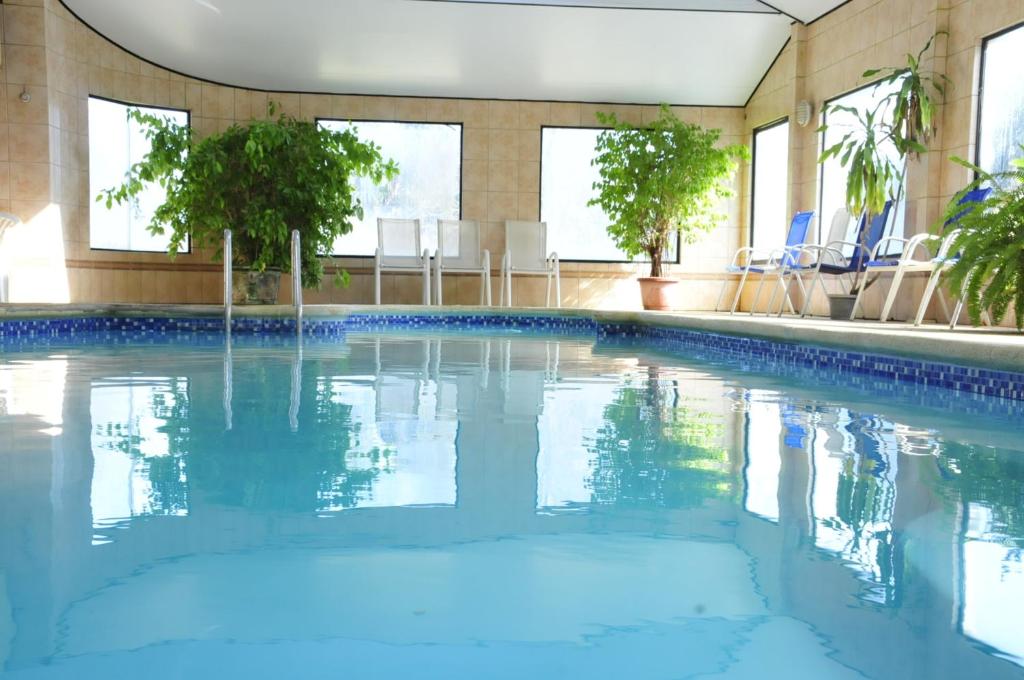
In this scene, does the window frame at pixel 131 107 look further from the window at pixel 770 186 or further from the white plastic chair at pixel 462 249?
the window at pixel 770 186

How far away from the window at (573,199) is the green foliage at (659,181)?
0.66m

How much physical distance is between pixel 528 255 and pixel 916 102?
3.84 m

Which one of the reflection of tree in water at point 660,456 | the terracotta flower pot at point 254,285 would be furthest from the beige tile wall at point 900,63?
the terracotta flower pot at point 254,285

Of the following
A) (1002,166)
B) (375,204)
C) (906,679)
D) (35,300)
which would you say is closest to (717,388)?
(906,679)

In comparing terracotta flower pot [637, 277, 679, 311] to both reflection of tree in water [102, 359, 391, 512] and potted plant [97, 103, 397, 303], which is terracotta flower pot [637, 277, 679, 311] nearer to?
potted plant [97, 103, 397, 303]

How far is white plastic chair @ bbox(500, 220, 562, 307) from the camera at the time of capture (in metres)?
8.81

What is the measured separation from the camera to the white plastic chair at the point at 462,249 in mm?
8844

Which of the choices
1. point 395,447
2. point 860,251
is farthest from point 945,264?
point 395,447

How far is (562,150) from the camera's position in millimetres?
9508

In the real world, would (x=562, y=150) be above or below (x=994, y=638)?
above

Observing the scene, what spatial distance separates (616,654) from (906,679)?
30 centimetres

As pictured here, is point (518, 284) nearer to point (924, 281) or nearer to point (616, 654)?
point (924, 281)

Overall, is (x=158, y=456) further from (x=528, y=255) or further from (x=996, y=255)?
(x=528, y=255)

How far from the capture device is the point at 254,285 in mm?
7414
